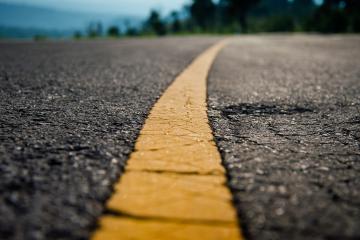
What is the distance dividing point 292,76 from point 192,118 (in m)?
2.07

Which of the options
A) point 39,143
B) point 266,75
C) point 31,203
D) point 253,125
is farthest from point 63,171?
point 266,75

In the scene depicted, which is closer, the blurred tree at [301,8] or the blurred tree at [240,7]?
the blurred tree at [240,7]

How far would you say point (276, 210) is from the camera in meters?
0.82

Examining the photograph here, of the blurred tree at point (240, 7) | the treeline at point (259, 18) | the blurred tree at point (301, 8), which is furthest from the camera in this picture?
the blurred tree at point (301, 8)

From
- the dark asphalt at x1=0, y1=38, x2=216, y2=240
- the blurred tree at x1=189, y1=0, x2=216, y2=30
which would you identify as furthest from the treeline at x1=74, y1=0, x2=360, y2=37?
the dark asphalt at x1=0, y1=38, x2=216, y2=240

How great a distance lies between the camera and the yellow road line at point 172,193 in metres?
0.73

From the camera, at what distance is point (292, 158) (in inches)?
46.1

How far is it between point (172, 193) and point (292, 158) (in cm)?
49

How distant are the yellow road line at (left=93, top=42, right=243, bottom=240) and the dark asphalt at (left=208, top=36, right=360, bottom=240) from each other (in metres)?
0.05

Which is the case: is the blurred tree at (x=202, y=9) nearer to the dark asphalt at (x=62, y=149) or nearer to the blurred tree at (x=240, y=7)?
the blurred tree at (x=240, y=7)

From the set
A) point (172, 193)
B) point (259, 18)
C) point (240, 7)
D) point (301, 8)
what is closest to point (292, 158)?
point (172, 193)

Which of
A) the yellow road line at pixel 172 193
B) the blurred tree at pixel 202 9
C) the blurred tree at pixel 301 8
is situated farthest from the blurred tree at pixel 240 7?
the yellow road line at pixel 172 193

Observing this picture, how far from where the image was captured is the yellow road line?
726 mm

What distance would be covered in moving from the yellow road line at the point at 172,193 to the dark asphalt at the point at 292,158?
0.05 meters
